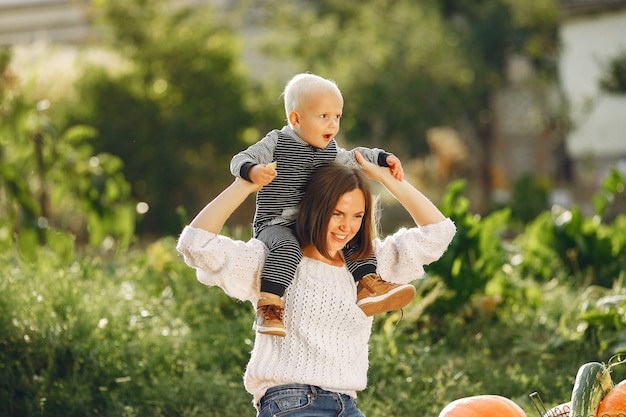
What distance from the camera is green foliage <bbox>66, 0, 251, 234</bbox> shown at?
1309 centimetres

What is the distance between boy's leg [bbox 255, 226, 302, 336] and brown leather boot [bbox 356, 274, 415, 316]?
225 mm

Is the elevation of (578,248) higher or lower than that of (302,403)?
higher

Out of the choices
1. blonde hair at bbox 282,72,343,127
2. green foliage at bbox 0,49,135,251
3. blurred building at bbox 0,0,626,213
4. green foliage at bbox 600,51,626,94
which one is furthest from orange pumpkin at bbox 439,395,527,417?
green foliage at bbox 600,51,626,94

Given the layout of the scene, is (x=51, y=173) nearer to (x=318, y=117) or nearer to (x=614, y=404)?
(x=318, y=117)

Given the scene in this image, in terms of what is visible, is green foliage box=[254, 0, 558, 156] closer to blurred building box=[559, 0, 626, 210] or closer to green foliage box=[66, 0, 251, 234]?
blurred building box=[559, 0, 626, 210]

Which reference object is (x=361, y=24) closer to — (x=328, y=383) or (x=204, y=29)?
(x=204, y=29)

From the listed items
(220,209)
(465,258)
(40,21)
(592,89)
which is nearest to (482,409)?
(220,209)

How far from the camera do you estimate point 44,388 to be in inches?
161

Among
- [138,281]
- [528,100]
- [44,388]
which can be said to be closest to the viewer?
[44,388]

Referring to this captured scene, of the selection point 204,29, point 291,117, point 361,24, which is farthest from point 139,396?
point 361,24

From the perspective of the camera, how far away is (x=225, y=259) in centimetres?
275

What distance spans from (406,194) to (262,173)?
52 cm

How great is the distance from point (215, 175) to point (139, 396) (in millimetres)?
9348

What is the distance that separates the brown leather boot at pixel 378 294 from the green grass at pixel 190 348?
4.48 ft
